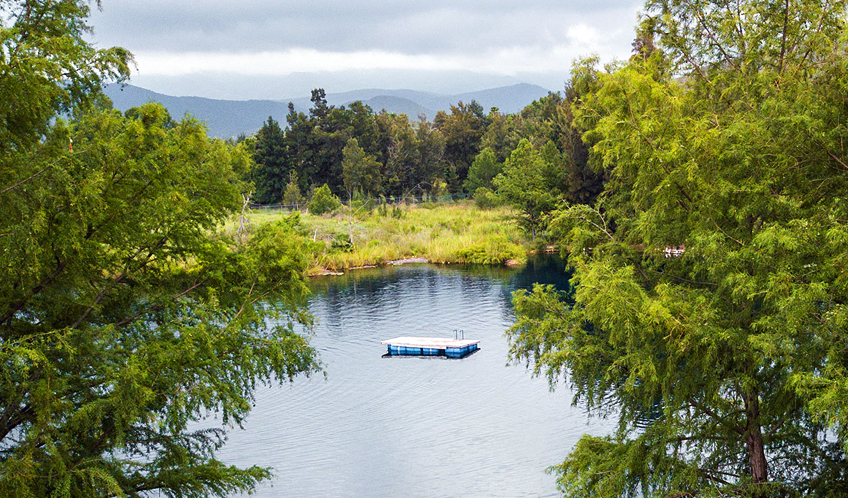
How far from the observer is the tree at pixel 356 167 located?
5853cm

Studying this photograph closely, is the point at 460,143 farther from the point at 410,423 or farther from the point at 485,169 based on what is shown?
the point at 410,423

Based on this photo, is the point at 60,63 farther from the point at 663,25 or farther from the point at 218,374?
the point at 663,25

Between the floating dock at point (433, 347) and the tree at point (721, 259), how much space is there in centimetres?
1199

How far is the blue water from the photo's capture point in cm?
1541

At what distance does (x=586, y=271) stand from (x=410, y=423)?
9.04 m

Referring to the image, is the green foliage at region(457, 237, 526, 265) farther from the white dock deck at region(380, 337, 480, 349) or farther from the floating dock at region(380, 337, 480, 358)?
the floating dock at region(380, 337, 480, 358)

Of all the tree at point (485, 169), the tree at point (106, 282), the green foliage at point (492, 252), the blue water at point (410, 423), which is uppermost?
the tree at point (485, 169)

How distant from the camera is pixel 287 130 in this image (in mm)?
63062

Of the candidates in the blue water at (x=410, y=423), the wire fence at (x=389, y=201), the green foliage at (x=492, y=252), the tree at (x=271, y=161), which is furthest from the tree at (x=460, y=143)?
the blue water at (x=410, y=423)

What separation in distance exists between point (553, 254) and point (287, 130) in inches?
1156

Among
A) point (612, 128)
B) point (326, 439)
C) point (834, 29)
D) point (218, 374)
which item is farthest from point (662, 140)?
point (326, 439)

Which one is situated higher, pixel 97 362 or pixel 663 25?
pixel 663 25

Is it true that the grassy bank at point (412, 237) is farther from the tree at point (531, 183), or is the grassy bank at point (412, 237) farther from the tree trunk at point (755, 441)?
the tree trunk at point (755, 441)

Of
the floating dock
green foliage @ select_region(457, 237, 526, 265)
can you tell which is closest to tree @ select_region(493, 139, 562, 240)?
green foliage @ select_region(457, 237, 526, 265)
